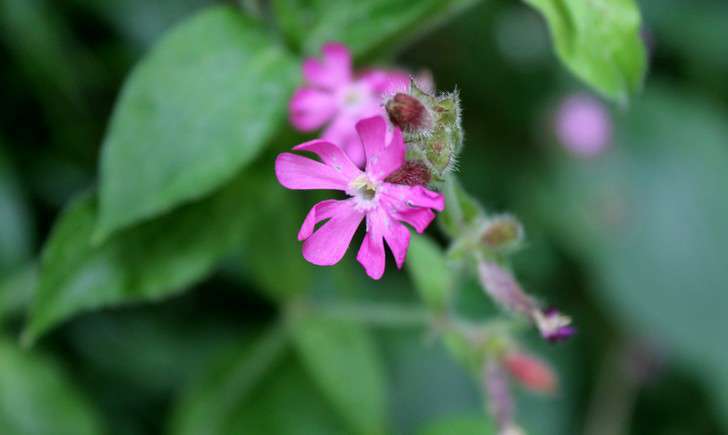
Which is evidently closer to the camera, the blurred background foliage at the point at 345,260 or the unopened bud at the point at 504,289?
the unopened bud at the point at 504,289

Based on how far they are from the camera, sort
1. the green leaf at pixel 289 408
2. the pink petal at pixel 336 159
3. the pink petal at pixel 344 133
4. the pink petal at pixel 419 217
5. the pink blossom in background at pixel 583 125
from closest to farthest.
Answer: the pink petal at pixel 419 217 → the pink petal at pixel 336 159 → the pink petal at pixel 344 133 → the green leaf at pixel 289 408 → the pink blossom in background at pixel 583 125

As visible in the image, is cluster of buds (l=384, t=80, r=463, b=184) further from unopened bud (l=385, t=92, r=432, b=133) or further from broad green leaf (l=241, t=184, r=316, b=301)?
broad green leaf (l=241, t=184, r=316, b=301)

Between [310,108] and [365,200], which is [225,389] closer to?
[310,108]

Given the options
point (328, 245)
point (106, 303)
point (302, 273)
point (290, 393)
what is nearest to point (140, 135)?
point (106, 303)

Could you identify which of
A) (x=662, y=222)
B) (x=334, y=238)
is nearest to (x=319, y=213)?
(x=334, y=238)

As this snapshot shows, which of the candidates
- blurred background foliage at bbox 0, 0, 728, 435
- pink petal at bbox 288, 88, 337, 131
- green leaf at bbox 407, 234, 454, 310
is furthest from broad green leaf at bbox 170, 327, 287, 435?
pink petal at bbox 288, 88, 337, 131

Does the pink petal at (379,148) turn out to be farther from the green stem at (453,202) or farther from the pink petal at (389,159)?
the green stem at (453,202)

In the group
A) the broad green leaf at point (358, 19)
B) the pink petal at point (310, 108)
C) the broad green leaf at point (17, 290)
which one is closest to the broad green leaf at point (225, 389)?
the broad green leaf at point (17, 290)
